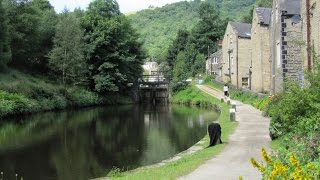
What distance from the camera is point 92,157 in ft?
65.9

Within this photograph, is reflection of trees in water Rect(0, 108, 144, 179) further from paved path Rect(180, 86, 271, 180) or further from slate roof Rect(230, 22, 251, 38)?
slate roof Rect(230, 22, 251, 38)

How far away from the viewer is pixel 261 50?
129 ft

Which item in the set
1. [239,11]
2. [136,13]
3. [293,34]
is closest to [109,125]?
[293,34]

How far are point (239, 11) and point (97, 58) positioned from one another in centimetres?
10001

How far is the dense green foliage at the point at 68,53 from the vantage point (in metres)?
48.0

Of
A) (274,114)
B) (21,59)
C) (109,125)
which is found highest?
(21,59)

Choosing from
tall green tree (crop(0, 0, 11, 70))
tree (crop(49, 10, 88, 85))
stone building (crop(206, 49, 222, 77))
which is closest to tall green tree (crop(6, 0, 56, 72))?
tree (crop(49, 10, 88, 85))

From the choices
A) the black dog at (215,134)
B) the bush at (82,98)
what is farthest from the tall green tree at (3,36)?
the black dog at (215,134)

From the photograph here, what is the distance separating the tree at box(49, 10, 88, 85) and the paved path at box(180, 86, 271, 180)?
109 ft

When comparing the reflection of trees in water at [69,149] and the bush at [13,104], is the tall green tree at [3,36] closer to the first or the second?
the bush at [13,104]

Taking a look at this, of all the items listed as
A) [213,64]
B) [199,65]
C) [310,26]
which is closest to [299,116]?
[310,26]

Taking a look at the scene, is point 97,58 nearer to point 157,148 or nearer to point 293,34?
point 293,34

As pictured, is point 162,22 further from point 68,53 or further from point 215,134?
point 215,134

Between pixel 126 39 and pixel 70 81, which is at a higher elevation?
pixel 126 39
